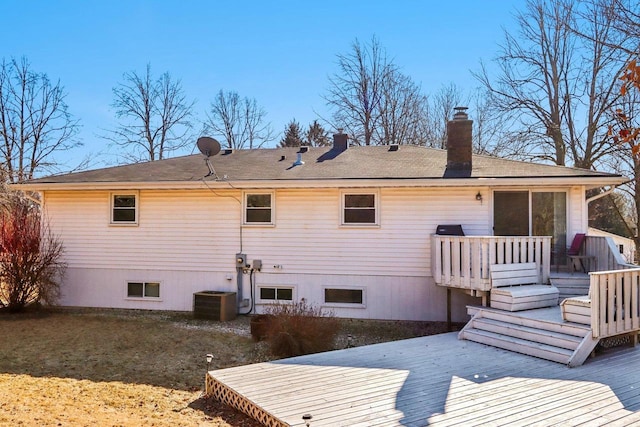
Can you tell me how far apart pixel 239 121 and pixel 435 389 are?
2833cm

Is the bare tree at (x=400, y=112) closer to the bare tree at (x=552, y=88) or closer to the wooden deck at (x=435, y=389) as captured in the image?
the bare tree at (x=552, y=88)

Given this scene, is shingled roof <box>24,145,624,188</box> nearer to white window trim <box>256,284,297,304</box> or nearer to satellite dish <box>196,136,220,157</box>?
satellite dish <box>196,136,220,157</box>

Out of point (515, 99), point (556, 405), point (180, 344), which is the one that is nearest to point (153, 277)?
point (180, 344)

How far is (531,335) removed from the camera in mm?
7027

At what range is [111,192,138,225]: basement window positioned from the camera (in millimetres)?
11438

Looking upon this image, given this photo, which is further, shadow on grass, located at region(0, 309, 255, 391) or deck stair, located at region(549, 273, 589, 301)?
deck stair, located at region(549, 273, 589, 301)

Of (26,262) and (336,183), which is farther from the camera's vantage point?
(26,262)

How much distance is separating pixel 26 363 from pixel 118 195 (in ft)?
17.4

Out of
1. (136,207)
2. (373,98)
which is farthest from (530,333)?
(373,98)

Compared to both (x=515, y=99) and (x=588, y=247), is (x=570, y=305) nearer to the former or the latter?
(x=588, y=247)

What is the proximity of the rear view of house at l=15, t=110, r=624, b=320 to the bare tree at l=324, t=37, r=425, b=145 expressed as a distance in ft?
45.9

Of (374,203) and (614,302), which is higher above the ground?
(374,203)

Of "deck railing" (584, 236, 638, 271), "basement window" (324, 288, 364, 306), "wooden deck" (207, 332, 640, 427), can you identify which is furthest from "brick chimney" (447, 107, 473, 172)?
"wooden deck" (207, 332, 640, 427)

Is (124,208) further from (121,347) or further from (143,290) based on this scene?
(121,347)
